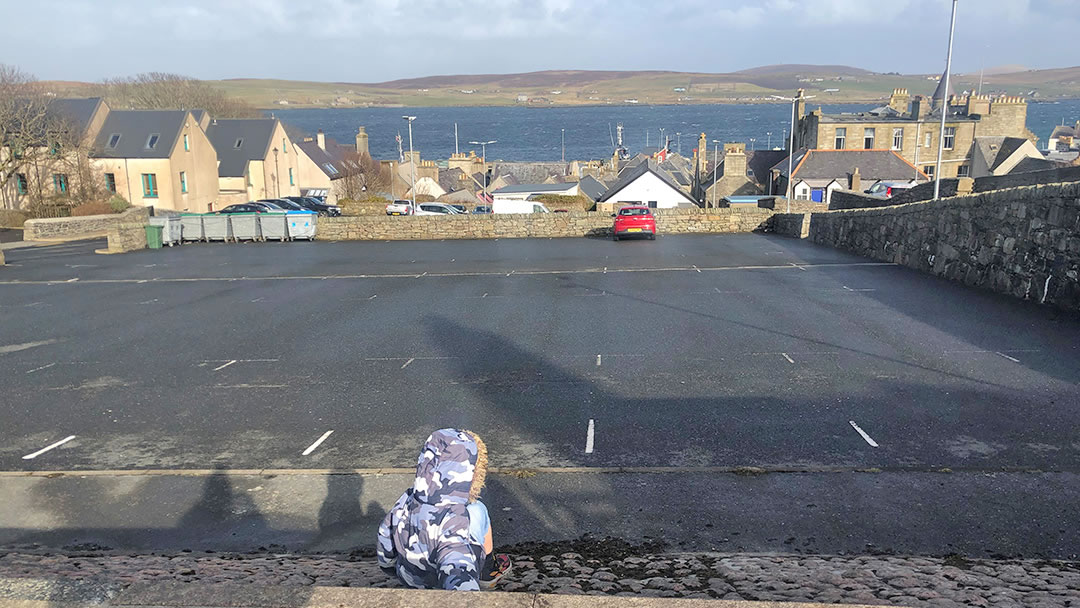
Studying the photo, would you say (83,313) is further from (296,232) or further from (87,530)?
(296,232)

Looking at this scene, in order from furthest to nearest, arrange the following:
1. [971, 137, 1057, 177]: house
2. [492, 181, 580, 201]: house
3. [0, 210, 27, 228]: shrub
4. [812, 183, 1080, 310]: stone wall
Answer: [971, 137, 1057, 177]: house < [492, 181, 580, 201]: house < [0, 210, 27, 228]: shrub < [812, 183, 1080, 310]: stone wall

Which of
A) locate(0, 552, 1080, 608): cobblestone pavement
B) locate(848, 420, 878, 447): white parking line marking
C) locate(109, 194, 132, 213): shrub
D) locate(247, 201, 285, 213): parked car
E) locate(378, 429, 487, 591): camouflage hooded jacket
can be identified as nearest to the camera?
locate(378, 429, 487, 591): camouflage hooded jacket

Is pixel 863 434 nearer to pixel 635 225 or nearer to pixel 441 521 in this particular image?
pixel 441 521

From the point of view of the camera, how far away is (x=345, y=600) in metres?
4.05

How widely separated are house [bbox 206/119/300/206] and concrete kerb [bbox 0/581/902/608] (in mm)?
60132

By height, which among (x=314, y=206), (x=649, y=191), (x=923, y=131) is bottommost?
(x=314, y=206)

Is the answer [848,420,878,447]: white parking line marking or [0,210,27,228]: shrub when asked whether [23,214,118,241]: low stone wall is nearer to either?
[0,210,27,228]: shrub

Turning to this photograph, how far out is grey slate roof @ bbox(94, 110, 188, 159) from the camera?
52531 mm

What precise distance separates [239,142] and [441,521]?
65.5 meters

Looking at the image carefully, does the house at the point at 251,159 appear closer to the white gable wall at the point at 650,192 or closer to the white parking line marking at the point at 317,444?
the white gable wall at the point at 650,192

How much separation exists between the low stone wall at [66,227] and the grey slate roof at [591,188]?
34334 millimetres

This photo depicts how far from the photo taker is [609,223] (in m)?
34.9

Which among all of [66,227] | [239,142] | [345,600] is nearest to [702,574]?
[345,600]

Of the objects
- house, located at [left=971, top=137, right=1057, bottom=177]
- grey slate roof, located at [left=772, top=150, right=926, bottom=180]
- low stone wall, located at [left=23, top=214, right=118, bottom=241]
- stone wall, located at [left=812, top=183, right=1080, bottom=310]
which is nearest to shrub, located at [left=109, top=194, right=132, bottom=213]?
low stone wall, located at [left=23, top=214, right=118, bottom=241]
